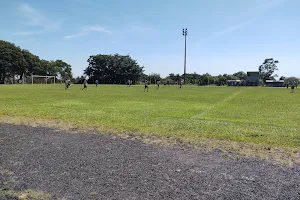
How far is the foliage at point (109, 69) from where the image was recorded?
85938 millimetres

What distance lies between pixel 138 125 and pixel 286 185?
5.36 metres

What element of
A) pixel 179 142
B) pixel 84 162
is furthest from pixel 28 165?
pixel 179 142

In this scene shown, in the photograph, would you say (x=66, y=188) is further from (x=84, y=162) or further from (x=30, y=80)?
(x=30, y=80)

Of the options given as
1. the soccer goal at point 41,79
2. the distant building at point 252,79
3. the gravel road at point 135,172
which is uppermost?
the distant building at point 252,79

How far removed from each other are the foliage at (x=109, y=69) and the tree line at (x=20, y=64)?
1139 centimetres

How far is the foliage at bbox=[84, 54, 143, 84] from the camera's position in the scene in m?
85.9

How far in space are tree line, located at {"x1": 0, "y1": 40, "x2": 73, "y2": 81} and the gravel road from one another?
6966 centimetres

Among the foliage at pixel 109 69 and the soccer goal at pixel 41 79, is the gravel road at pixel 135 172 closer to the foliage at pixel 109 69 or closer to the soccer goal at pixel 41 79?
the soccer goal at pixel 41 79

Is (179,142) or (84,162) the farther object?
(179,142)

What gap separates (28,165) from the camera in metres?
4.70

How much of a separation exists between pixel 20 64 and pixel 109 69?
27104 millimetres

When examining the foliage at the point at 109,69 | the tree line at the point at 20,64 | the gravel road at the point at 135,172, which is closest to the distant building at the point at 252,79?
the foliage at the point at 109,69

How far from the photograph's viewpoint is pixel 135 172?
4.46 meters

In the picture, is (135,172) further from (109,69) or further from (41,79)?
(109,69)
